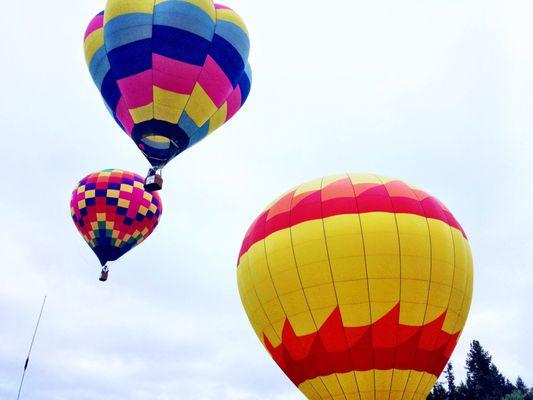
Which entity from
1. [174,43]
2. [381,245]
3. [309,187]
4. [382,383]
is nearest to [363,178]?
[309,187]

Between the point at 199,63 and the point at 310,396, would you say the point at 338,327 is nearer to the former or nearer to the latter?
the point at 310,396

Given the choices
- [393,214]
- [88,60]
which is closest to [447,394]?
[393,214]

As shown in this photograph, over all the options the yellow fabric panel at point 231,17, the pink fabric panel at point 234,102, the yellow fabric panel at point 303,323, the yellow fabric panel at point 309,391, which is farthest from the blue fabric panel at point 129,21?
the yellow fabric panel at point 309,391

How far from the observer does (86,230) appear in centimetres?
2069

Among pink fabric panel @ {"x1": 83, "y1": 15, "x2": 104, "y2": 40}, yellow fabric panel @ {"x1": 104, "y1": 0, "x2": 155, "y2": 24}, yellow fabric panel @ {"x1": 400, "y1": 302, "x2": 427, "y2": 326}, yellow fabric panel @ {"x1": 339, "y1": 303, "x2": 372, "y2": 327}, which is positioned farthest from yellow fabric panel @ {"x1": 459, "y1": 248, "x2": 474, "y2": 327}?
pink fabric panel @ {"x1": 83, "y1": 15, "x2": 104, "y2": 40}

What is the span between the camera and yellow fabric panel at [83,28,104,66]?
14.4 m

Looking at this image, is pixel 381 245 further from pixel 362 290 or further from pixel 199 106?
pixel 199 106

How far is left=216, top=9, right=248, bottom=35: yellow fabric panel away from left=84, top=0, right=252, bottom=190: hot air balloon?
30mm

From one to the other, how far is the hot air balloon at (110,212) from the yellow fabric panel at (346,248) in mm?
12487

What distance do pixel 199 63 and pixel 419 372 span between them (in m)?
9.54

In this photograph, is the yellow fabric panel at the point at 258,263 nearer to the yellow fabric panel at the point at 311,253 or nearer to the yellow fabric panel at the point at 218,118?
the yellow fabric panel at the point at 311,253

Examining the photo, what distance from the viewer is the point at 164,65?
13156 mm

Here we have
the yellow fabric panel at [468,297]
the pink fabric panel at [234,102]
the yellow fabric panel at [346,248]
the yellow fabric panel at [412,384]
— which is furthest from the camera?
the pink fabric panel at [234,102]

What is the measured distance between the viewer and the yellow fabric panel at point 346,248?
32.4 feet
